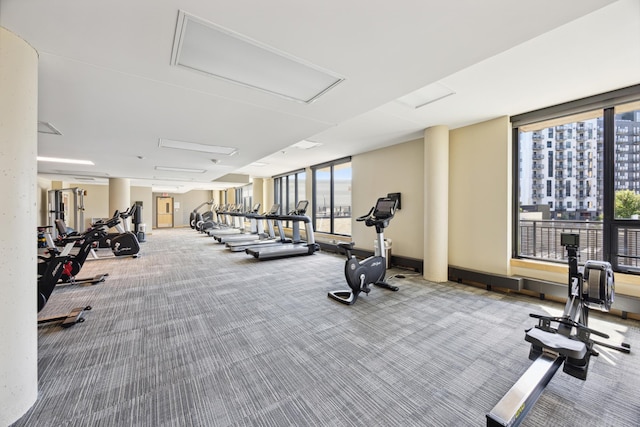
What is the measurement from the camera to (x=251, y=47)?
6.40 feet

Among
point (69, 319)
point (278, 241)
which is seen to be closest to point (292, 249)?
point (278, 241)

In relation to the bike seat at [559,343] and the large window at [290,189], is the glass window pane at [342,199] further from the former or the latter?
the bike seat at [559,343]

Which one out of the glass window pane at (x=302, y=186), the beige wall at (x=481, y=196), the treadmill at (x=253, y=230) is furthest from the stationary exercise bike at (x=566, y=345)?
the glass window pane at (x=302, y=186)

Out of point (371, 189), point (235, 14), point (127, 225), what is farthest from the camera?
point (127, 225)

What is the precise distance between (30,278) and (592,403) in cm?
383

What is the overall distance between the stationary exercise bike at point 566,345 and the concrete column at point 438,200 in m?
2.12

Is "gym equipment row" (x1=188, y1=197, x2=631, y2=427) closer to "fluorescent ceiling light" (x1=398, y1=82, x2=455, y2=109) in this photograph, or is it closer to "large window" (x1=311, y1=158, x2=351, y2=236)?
"fluorescent ceiling light" (x1=398, y1=82, x2=455, y2=109)

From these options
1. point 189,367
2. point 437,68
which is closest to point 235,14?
point 437,68

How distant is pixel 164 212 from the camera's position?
17.2m

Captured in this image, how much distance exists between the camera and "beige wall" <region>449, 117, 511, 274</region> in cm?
401

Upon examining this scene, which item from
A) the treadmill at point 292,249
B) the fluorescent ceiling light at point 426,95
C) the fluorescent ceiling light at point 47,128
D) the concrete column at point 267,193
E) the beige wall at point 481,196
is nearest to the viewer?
the fluorescent ceiling light at point 426,95

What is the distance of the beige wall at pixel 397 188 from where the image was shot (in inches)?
210

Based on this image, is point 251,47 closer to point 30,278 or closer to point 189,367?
point 30,278

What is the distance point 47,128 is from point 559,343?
6.28 m
